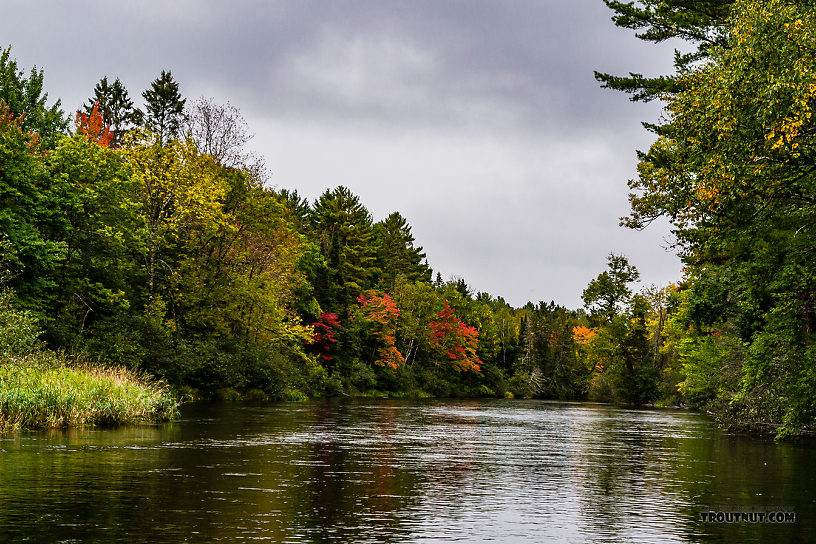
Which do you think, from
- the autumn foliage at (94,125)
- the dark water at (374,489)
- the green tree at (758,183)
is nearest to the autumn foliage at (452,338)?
the autumn foliage at (94,125)

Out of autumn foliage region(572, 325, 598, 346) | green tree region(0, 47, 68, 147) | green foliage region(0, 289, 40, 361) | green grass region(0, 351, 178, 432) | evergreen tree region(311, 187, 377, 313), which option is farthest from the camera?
autumn foliage region(572, 325, 598, 346)

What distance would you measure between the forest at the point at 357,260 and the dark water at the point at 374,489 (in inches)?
241

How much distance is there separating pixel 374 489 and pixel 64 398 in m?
13.7

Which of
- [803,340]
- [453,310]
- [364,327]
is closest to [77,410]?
[803,340]

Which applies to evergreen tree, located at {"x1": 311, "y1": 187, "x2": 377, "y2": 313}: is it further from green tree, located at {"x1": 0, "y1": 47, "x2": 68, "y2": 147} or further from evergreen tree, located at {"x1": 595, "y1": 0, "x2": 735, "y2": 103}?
evergreen tree, located at {"x1": 595, "y1": 0, "x2": 735, "y2": 103}

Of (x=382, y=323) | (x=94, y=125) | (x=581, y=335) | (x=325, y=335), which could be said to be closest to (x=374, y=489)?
(x=325, y=335)

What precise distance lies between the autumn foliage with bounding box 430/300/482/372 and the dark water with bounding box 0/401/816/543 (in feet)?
258

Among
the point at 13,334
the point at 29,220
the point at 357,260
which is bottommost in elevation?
the point at 13,334

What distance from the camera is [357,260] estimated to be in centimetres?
10181

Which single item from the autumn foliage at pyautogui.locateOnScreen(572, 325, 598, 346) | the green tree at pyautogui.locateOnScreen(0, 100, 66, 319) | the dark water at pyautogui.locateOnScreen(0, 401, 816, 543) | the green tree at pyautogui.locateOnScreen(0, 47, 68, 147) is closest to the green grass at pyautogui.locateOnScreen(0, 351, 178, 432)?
the dark water at pyautogui.locateOnScreen(0, 401, 816, 543)

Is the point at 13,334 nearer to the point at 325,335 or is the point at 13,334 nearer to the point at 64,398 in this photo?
the point at 64,398

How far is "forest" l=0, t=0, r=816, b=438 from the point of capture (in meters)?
17.8

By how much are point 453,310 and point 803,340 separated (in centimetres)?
8758

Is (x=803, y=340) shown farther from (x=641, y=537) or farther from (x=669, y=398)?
(x=669, y=398)
